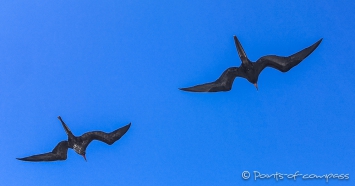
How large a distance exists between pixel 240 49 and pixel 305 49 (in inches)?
132

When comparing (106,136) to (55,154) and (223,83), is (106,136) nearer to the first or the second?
(55,154)

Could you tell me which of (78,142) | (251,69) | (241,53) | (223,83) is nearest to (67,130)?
(78,142)

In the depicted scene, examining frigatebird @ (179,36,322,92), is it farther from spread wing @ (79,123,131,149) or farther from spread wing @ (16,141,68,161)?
spread wing @ (16,141,68,161)

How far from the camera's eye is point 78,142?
26.9 m

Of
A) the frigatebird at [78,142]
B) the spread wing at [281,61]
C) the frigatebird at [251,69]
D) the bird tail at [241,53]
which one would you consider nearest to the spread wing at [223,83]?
the frigatebird at [251,69]

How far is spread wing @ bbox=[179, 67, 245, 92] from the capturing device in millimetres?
25359

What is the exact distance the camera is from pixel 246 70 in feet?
82.7

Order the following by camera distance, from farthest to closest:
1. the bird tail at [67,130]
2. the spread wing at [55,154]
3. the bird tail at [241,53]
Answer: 1. the spread wing at [55,154]
2. the bird tail at [67,130]
3. the bird tail at [241,53]

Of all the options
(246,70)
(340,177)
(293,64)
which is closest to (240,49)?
(246,70)

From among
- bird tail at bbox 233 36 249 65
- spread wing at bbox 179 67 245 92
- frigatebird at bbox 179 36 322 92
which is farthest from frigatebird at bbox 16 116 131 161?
bird tail at bbox 233 36 249 65

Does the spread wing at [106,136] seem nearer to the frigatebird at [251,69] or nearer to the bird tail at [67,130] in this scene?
the bird tail at [67,130]

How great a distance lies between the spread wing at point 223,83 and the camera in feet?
83.2

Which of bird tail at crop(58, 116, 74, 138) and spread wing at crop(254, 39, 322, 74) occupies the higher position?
spread wing at crop(254, 39, 322, 74)

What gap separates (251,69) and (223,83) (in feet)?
4.91
